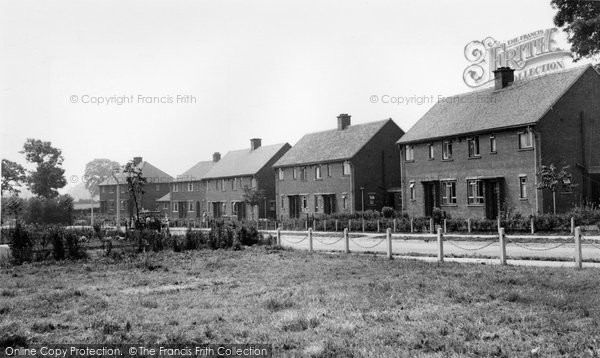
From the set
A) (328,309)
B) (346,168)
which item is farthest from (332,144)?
(328,309)

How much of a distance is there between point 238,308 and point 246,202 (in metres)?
48.6

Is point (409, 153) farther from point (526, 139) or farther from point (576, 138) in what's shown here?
point (576, 138)

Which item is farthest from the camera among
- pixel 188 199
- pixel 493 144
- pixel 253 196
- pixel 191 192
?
pixel 188 199

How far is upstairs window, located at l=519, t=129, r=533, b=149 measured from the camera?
3272 centimetres

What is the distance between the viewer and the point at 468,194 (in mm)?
36875

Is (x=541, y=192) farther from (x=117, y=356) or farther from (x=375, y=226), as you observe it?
(x=117, y=356)

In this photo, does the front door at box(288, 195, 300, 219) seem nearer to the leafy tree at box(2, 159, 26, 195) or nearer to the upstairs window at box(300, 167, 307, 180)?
the upstairs window at box(300, 167, 307, 180)

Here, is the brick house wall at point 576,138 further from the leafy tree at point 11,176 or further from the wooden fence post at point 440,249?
the leafy tree at point 11,176

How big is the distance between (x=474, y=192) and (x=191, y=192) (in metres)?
45.9

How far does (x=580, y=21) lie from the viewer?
Result: 31.8 metres

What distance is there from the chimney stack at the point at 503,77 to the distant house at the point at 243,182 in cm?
2697

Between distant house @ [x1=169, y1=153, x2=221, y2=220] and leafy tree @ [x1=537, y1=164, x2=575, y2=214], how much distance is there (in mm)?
47955

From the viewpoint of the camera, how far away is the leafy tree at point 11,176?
73.2m

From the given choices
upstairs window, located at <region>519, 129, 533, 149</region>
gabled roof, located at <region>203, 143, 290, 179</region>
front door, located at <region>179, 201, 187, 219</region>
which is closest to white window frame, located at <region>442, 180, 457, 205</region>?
upstairs window, located at <region>519, 129, 533, 149</region>
